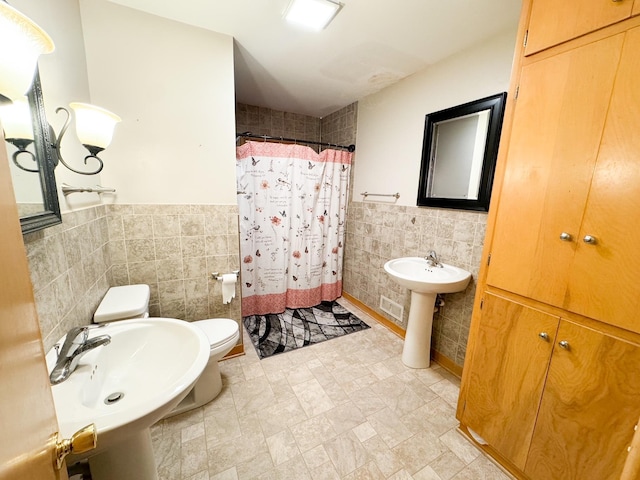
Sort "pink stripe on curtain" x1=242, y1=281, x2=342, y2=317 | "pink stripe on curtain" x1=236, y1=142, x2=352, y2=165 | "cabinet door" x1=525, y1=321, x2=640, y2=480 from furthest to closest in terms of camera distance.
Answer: "pink stripe on curtain" x1=242, y1=281, x2=342, y2=317 → "pink stripe on curtain" x1=236, y1=142, x2=352, y2=165 → "cabinet door" x1=525, y1=321, x2=640, y2=480

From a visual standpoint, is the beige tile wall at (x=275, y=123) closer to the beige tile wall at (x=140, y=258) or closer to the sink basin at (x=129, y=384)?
the beige tile wall at (x=140, y=258)

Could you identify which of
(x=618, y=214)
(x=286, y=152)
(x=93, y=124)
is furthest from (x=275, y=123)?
(x=618, y=214)

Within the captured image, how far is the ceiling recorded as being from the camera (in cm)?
137

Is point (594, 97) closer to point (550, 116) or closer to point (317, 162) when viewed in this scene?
point (550, 116)

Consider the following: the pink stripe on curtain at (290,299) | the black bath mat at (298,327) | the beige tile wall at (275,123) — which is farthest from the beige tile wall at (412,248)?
the beige tile wall at (275,123)

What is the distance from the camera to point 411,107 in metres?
2.11

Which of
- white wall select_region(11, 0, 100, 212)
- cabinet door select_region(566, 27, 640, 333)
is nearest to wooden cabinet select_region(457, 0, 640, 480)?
cabinet door select_region(566, 27, 640, 333)

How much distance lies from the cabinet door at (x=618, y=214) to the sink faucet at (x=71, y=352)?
1.76 metres

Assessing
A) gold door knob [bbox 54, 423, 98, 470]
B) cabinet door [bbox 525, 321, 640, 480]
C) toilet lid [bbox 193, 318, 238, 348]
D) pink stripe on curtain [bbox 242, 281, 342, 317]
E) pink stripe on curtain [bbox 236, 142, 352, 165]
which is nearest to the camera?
gold door knob [bbox 54, 423, 98, 470]

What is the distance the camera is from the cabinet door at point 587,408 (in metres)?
0.86

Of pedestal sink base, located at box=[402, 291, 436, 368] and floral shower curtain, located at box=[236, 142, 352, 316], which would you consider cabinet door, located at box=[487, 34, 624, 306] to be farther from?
floral shower curtain, located at box=[236, 142, 352, 316]

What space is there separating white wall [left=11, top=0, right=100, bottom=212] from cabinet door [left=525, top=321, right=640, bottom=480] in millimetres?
2157

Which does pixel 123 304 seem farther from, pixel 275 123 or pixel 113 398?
pixel 275 123

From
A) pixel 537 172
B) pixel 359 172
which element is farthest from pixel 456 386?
pixel 359 172
